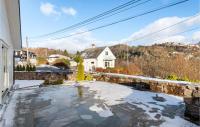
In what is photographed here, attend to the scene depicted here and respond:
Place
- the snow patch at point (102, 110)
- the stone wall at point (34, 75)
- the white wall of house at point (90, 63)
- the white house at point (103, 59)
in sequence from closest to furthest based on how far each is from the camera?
1. the snow patch at point (102, 110)
2. the stone wall at point (34, 75)
3. the white house at point (103, 59)
4. the white wall of house at point (90, 63)

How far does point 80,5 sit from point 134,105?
598 inches

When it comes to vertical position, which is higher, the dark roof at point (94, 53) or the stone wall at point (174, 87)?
the dark roof at point (94, 53)

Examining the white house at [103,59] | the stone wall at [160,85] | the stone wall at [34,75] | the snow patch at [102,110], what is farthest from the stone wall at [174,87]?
the white house at [103,59]

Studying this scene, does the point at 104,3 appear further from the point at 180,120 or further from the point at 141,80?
the point at 180,120

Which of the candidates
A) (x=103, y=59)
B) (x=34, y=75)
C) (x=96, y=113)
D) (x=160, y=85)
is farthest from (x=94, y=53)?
(x=96, y=113)

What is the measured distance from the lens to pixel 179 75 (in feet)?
51.5

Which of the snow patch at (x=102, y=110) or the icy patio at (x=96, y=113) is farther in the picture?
the snow patch at (x=102, y=110)

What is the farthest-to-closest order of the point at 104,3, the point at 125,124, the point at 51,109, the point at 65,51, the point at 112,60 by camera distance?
the point at 65,51 → the point at 112,60 → the point at 104,3 → the point at 51,109 → the point at 125,124

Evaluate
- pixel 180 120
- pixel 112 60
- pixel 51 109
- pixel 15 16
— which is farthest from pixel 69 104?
pixel 112 60

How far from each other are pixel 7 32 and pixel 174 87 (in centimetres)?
886

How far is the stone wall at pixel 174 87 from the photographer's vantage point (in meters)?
7.35

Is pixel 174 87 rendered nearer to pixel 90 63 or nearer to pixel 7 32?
pixel 7 32

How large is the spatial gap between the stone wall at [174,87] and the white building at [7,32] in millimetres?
6723

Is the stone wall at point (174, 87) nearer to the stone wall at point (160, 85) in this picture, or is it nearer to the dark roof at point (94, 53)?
the stone wall at point (160, 85)
